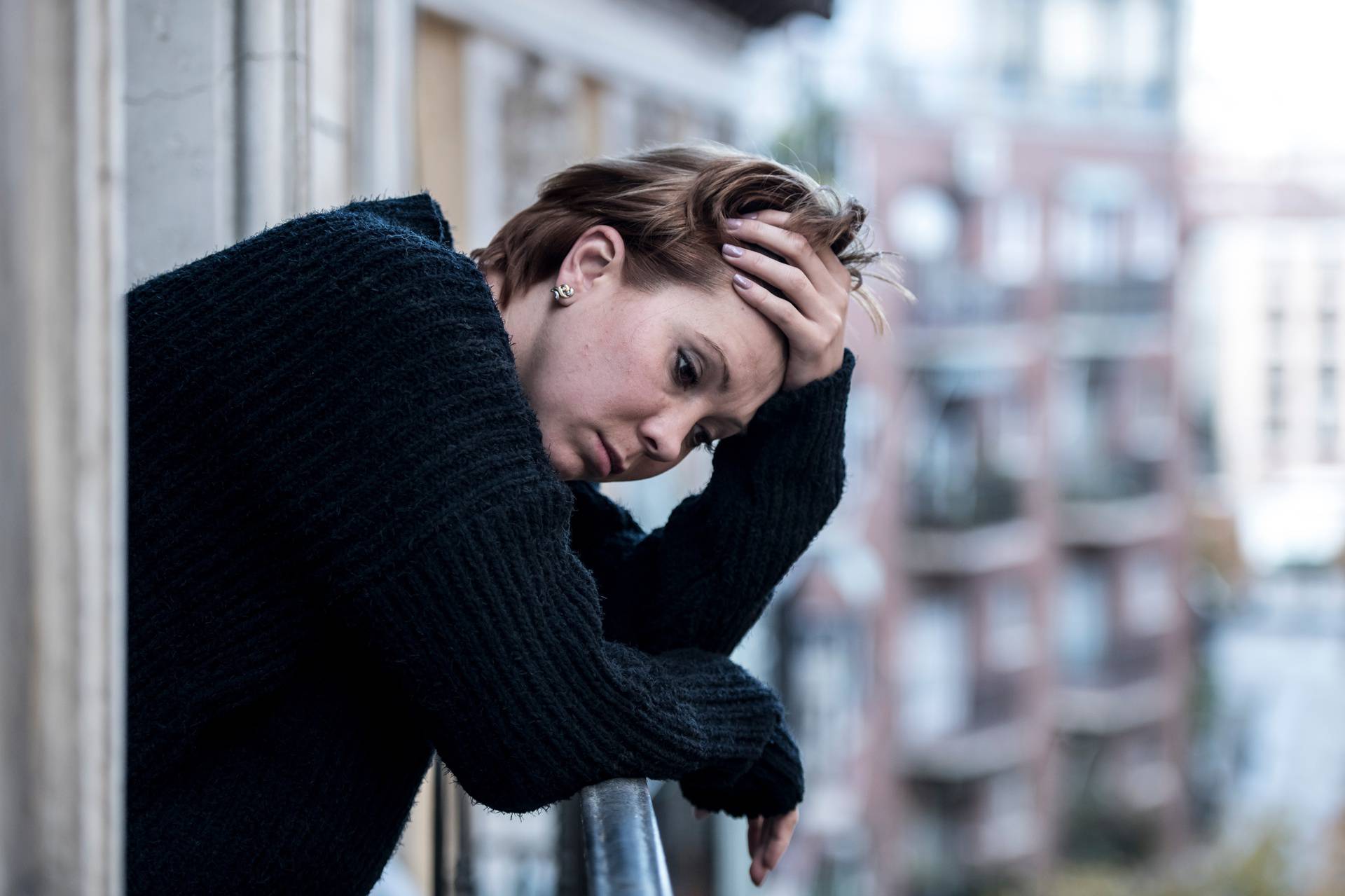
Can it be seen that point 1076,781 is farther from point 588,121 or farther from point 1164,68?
point 588,121

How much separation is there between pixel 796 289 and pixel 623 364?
0.73 ft

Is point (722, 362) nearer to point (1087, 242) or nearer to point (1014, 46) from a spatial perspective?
point (1014, 46)

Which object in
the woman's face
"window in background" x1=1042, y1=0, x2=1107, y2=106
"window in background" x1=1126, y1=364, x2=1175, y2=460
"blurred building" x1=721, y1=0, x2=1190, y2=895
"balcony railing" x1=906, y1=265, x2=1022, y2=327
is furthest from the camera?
"window in background" x1=1126, y1=364, x2=1175, y2=460

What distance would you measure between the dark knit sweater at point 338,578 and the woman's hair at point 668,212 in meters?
0.26

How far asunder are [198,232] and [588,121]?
3.55m

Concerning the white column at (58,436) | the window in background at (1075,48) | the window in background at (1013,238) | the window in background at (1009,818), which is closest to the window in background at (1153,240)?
the window in background at (1075,48)

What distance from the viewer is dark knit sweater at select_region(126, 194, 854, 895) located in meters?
1.18

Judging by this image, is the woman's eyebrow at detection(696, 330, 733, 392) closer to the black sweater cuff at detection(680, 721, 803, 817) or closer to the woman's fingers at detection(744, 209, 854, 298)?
the woman's fingers at detection(744, 209, 854, 298)

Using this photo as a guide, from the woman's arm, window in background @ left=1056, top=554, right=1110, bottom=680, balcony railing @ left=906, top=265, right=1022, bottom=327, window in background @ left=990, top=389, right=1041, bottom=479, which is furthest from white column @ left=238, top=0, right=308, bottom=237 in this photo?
window in background @ left=1056, top=554, right=1110, bottom=680

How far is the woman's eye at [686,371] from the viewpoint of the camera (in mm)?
1483

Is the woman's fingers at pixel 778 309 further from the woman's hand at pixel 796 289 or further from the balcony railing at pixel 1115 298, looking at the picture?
the balcony railing at pixel 1115 298

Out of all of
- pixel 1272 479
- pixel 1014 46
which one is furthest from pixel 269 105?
pixel 1272 479

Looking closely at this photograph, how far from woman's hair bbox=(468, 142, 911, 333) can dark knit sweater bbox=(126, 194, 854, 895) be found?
0.26 m

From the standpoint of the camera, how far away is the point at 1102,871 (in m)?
15.2
